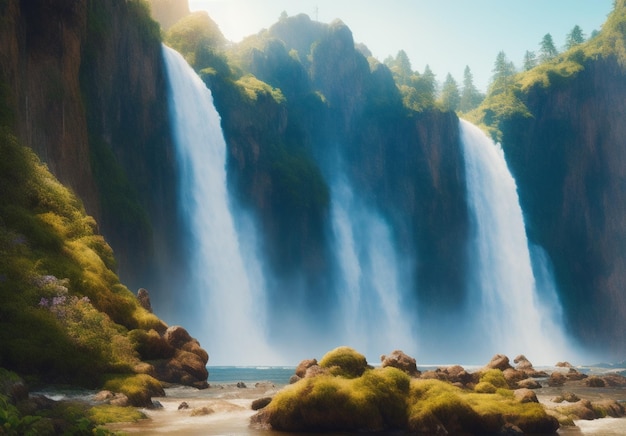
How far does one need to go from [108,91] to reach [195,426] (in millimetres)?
35425

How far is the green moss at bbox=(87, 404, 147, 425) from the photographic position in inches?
577

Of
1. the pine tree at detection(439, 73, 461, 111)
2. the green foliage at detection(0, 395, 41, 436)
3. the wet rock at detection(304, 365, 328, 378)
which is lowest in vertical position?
the green foliage at detection(0, 395, 41, 436)

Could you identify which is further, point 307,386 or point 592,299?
point 592,299

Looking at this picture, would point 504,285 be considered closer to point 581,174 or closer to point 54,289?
point 581,174

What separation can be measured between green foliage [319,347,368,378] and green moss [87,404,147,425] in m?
5.06

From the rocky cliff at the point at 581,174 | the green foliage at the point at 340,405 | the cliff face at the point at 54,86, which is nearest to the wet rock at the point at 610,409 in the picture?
the green foliage at the point at 340,405

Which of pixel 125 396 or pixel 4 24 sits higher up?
pixel 4 24

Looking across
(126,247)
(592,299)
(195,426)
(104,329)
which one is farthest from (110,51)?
(592,299)

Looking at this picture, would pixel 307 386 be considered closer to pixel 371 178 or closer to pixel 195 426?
pixel 195 426

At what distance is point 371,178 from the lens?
7294 centimetres

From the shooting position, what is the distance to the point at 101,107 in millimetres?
44656

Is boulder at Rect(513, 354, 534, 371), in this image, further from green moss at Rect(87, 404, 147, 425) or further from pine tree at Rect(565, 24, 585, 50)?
pine tree at Rect(565, 24, 585, 50)

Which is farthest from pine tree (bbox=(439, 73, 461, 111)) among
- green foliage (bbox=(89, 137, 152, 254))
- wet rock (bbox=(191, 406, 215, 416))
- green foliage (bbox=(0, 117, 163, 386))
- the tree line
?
wet rock (bbox=(191, 406, 215, 416))

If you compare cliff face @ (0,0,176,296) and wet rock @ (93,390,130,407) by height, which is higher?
cliff face @ (0,0,176,296)
